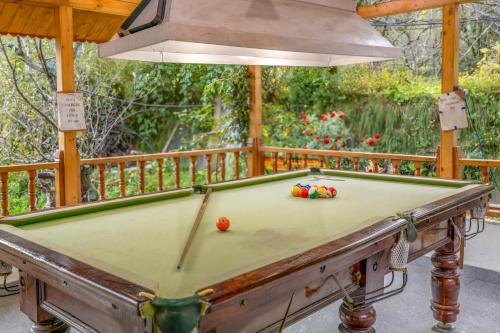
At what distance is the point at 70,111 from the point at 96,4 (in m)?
1.00

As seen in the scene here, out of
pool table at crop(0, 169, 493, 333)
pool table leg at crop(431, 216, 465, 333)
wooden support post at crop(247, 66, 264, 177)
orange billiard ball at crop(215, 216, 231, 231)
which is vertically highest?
wooden support post at crop(247, 66, 264, 177)

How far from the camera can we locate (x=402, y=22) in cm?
652

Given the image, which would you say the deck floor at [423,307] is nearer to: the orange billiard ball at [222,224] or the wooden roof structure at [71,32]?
the wooden roof structure at [71,32]

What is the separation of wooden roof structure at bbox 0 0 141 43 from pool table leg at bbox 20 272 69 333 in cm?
288

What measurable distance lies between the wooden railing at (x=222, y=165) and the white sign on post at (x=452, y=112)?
12.2 inches

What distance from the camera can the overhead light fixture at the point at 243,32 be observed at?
200 cm

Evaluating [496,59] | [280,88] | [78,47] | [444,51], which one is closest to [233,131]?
[280,88]

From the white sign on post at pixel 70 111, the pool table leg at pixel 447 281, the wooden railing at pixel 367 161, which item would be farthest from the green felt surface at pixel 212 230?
the white sign on post at pixel 70 111

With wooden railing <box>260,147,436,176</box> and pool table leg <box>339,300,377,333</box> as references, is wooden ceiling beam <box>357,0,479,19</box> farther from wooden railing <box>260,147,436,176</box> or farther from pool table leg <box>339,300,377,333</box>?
pool table leg <box>339,300,377,333</box>

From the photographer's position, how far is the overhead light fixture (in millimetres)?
2000

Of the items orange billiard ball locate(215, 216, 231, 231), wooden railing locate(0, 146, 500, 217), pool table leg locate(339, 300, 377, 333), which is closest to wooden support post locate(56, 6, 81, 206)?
wooden railing locate(0, 146, 500, 217)

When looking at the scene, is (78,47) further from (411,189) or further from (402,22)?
(411,189)

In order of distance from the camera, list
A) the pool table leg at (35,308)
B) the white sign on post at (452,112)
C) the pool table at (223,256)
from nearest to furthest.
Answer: the pool table at (223,256) → the pool table leg at (35,308) → the white sign on post at (452,112)

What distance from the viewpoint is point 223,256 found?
64.6 inches
